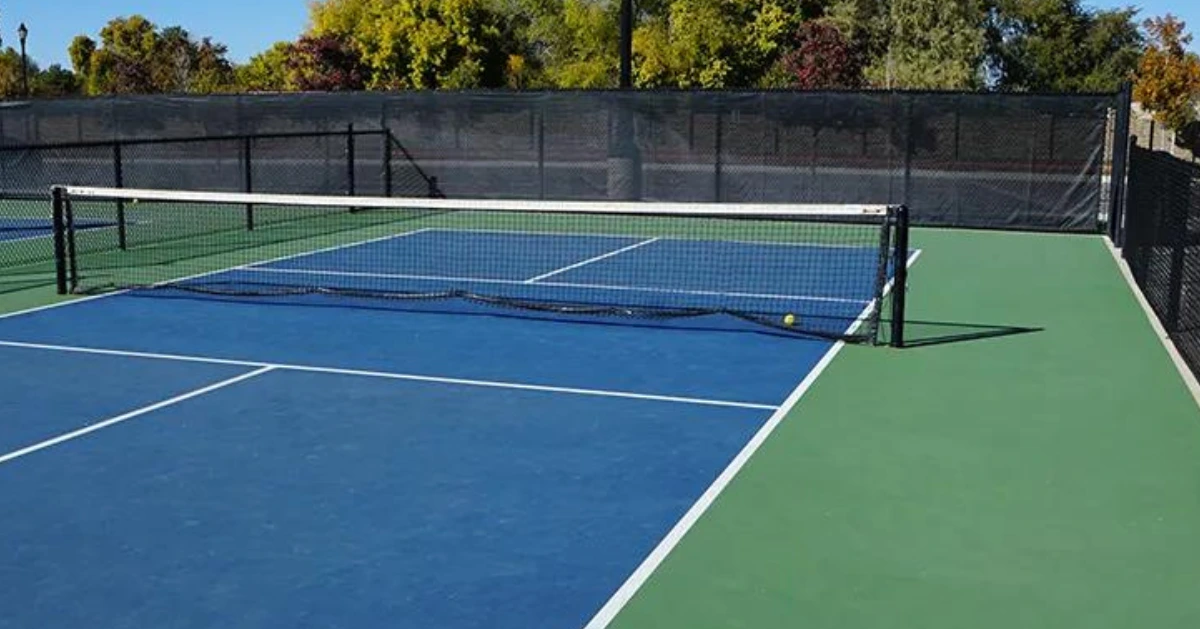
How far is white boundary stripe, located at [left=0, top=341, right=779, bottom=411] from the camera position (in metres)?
8.62

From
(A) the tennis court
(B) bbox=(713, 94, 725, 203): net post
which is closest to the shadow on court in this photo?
(A) the tennis court

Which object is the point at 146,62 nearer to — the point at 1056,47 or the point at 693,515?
the point at 1056,47

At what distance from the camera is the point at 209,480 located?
6.78m

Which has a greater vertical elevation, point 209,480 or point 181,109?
point 181,109

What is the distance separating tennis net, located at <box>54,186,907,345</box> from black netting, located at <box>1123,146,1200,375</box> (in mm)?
2245

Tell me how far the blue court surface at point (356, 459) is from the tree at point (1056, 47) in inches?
1738

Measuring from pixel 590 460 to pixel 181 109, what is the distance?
1966 cm

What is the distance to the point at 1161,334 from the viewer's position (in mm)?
11086

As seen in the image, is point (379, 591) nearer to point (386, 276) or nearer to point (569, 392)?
point (569, 392)

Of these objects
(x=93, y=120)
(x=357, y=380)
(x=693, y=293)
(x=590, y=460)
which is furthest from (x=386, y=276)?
(x=93, y=120)

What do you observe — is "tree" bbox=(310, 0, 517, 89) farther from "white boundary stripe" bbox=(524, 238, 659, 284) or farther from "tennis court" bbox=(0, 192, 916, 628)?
"tennis court" bbox=(0, 192, 916, 628)

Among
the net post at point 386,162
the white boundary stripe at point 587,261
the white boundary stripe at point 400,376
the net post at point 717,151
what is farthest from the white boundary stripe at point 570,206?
the net post at point 386,162

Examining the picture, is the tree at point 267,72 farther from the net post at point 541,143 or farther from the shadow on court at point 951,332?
the shadow on court at point 951,332

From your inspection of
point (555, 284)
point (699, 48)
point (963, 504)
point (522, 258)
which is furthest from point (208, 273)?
point (699, 48)
